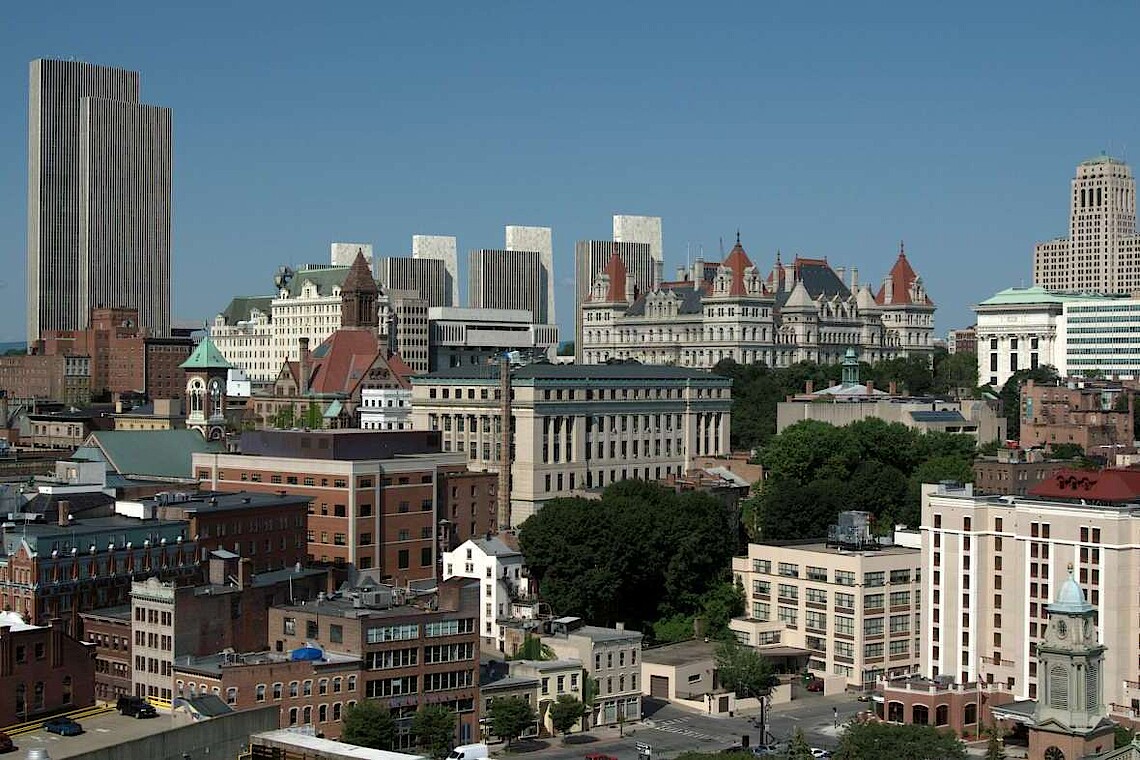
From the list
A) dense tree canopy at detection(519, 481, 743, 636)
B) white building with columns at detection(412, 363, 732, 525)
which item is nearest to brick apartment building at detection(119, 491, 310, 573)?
dense tree canopy at detection(519, 481, 743, 636)

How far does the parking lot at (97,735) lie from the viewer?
91375 mm

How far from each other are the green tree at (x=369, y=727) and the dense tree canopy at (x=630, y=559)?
38.6m

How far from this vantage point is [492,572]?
13712cm

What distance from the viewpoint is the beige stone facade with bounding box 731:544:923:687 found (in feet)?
434

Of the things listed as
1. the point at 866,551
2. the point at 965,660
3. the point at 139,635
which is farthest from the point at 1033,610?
the point at 139,635

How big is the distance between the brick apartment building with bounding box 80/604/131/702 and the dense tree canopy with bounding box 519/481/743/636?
3934cm

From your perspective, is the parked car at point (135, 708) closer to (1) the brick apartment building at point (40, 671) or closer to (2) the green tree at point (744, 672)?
(1) the brick apartment building at point (40, 671)

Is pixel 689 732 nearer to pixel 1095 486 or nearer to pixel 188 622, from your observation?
pixel 1095 486

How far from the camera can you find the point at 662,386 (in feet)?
638

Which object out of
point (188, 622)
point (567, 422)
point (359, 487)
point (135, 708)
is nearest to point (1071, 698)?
point (188, 622)

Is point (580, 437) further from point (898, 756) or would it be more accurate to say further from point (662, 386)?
point (898, 756)

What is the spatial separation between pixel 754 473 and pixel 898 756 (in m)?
89.7

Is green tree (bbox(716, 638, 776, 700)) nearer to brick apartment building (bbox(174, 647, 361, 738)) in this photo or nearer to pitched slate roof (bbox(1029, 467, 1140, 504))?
pitched slate roof (bbox(1029, 467, 1140, 504))

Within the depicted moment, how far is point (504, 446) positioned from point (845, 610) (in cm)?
5087
